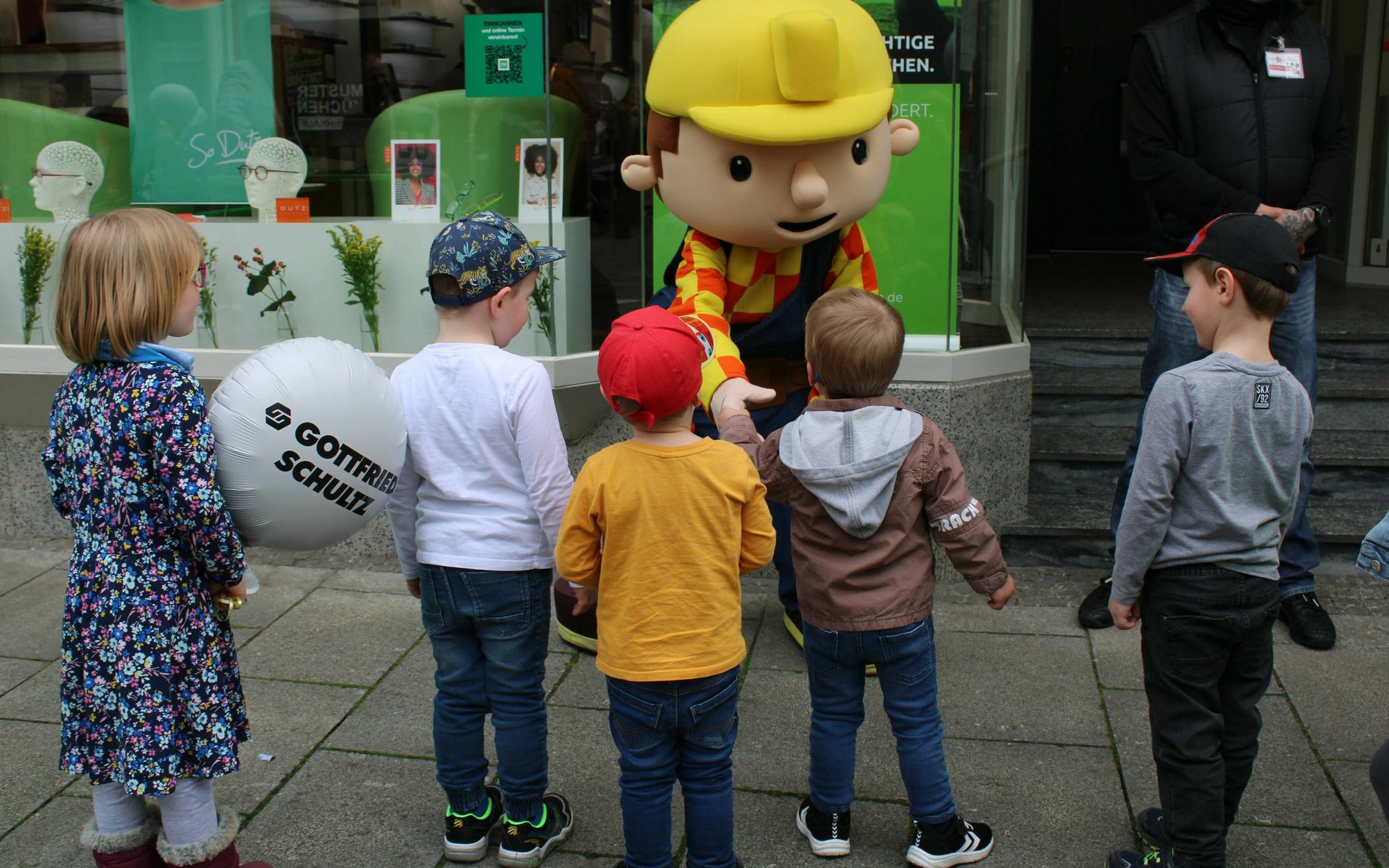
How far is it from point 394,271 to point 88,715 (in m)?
2.69

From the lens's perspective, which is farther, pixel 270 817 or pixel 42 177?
pixel 42 177

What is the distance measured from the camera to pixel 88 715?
260 centimetres

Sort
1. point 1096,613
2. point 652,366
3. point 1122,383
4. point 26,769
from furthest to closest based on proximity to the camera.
Result: 1. point 1122,383
2. point 1096,613
3. point 26,769
4. point 652,366

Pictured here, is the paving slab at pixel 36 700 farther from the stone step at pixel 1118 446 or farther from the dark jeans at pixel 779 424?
the stone step at pixel 1118 446

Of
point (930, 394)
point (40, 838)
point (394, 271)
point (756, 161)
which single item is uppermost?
point (756, 161)

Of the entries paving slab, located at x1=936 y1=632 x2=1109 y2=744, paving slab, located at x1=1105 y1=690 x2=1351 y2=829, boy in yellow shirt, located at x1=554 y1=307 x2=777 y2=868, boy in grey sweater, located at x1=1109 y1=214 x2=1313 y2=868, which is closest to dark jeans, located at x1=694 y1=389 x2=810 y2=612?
paving slab, located at x1=936 y1=632 x2=1109 y2=744

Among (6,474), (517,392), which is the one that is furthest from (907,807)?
(6,474)

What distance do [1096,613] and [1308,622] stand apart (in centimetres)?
66

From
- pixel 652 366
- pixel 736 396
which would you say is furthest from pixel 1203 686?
pixel 652 366

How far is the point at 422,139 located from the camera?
5.00m

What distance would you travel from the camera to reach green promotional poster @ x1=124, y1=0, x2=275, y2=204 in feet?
16.9

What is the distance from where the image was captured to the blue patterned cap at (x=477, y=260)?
287 centimetres

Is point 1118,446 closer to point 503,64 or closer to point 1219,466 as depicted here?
point 1219,466

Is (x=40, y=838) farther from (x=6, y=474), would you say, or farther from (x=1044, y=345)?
(x=1044, y=345)
